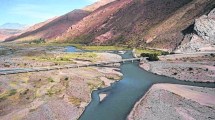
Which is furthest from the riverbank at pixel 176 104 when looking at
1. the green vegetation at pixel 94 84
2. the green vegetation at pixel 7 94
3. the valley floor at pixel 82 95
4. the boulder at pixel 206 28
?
the boulder at pixel 206 28

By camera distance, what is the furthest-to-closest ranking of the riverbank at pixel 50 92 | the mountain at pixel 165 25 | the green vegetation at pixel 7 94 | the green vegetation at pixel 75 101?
the mountain at pixel 165 25 → the green vegetation at pixel 7 94 → the green vegetation at pixel 75 101 → the riverbank at pixel 50 92

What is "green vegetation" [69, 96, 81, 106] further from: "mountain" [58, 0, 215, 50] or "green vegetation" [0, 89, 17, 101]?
"mountain" [58, 0, 215, 50]

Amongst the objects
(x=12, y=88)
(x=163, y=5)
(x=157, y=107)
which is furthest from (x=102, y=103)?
(x=163, y=5)

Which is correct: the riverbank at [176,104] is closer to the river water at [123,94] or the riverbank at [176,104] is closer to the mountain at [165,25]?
the river water at [123,94]

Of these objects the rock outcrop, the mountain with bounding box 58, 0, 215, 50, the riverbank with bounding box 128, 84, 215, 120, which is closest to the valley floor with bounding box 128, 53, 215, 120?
the riverbank with bounding box 128, 84, 215, 120

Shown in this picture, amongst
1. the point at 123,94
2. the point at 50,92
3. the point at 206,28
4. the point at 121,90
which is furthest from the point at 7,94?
the point at 206,28

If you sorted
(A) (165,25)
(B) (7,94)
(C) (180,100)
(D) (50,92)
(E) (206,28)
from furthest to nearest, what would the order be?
(A) (165,25) < (E) (206,28) < (D) (50,92) < (B) (7,94) < (C) (180,100)

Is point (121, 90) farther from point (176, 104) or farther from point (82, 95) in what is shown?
point (176, 104)
